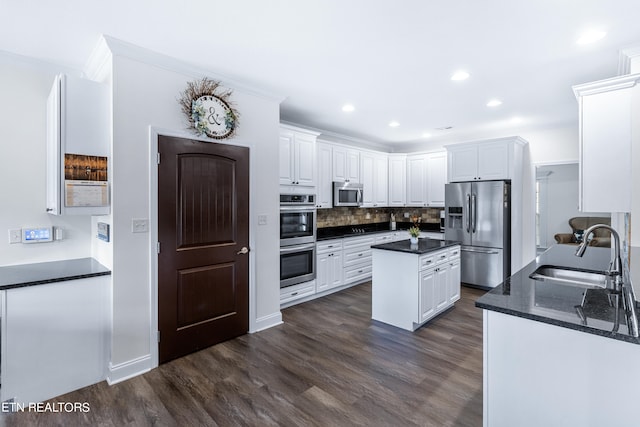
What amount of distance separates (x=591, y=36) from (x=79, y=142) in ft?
13.3

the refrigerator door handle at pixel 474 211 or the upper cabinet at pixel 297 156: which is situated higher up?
the upper cabinet at pixel 297 156

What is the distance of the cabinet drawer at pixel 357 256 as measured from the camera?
5.12 m

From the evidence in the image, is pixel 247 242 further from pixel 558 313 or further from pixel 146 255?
pixel 558 313

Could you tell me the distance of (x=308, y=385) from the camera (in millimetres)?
2469

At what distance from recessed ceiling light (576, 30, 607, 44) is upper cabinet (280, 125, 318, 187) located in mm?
3046

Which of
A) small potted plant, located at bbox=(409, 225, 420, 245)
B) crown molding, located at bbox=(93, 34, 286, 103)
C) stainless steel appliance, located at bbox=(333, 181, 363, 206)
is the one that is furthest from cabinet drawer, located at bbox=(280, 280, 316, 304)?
crown molding, located at bbox=(93, 34, 286, 103)

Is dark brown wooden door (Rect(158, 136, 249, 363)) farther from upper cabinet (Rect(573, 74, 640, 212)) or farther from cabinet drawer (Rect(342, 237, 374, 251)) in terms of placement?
upper cabinet (Rect(573, 74, 640, 212))

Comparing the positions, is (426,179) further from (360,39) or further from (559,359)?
(559,359)

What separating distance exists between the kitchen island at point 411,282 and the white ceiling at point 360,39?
187 centimetres

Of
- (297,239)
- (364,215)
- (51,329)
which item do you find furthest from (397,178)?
(51,329)

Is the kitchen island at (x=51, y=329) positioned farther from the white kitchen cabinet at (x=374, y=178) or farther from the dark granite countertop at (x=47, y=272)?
the white kitchen cabinet at (x=374, y=178)

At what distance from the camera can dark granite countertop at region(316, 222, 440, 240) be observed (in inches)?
211

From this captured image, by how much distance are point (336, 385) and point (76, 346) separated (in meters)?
2.05

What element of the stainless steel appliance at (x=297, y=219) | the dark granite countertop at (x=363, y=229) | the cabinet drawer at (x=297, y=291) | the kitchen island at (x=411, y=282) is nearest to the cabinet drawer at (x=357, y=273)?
the dark granite countertop at (x=363, y=229)
